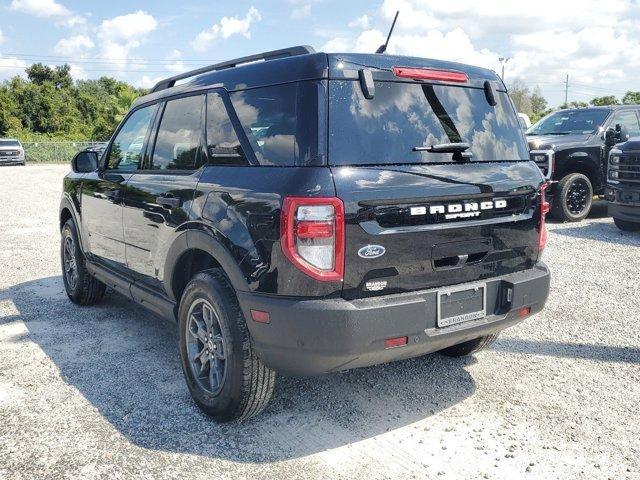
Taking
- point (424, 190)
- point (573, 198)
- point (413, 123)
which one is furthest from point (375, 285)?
point (573, 198)

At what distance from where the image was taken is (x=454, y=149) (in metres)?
3.22

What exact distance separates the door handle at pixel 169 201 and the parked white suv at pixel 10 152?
32.0 m

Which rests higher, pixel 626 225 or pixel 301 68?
pixel 301 68

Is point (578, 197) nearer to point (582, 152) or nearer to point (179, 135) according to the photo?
point (582, 152)

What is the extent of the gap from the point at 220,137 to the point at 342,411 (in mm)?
1737

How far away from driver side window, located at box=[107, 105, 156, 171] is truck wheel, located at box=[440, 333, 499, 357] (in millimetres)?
2622

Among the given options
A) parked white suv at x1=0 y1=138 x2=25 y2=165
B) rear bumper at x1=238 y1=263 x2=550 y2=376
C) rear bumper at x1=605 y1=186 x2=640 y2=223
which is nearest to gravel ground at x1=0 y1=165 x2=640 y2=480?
rear bumper at x1=238 y1=263 x2=550 y2=376

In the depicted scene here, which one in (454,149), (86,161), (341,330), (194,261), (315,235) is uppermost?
(454,149)

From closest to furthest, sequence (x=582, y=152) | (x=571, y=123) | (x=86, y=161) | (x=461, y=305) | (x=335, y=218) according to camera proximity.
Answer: (x=335, y=218)
(x=461, y=305)
(x=86, y=161)
(x=582, y=152)
(x=571, y=123)

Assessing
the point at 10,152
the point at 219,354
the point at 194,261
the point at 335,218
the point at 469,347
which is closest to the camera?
the point at 335,218

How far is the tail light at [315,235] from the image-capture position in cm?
273

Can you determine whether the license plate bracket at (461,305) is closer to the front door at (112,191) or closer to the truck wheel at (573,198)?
the front door at (112,191)

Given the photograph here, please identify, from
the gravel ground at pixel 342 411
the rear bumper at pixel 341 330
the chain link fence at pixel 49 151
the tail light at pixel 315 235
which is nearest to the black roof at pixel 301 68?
the tail light at pixel 315 235

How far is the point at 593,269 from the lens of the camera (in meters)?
7.01
